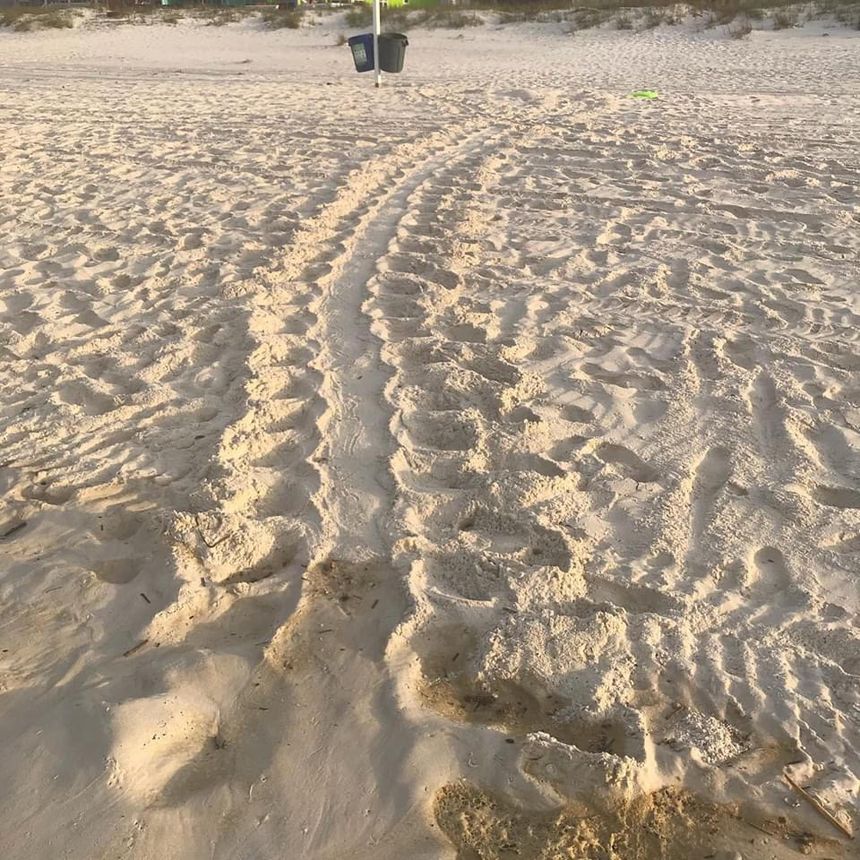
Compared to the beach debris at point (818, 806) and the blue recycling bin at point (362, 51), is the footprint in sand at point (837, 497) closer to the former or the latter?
the beach debris at point (818, 806)

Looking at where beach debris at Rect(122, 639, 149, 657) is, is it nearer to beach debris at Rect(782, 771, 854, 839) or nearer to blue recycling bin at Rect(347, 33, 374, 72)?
beach debris at Rect(782, 771, 854, 839)

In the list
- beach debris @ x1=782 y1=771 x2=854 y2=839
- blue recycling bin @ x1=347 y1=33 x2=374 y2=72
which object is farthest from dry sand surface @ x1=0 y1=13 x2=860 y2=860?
blue recycling bin @ x1=347 y1=33 x2=374 y2=72

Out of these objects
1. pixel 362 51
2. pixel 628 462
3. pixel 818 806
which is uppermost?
pixel 818 806

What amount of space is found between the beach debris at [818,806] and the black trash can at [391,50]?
40.4 feet

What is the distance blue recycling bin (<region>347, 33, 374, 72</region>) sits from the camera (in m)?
12.0

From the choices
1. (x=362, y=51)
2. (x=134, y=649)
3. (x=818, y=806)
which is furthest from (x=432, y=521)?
(x=362, y=51)

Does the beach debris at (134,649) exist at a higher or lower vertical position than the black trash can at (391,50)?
higher

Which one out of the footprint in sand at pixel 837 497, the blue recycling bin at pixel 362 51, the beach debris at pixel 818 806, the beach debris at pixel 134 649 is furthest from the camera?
the blue recycling bin at pixel 362 51

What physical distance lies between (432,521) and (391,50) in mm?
11533

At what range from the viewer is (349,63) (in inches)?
632

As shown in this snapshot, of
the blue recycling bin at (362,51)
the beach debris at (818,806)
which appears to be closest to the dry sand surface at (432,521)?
the beach debris at (818,806)

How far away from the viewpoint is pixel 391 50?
12.2 m

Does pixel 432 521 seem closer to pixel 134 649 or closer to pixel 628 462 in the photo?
pixel 628 462

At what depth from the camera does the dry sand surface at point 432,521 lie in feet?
5.88
